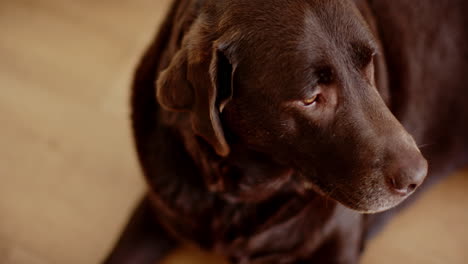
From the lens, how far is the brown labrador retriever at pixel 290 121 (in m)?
1.10

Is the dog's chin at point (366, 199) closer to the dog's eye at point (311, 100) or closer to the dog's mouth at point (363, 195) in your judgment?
the dog's mouth at point (363, 195)

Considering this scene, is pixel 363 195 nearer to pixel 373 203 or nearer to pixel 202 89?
pixel 373 203

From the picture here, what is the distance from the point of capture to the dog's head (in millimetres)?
1085

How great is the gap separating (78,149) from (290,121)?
1.16 metres

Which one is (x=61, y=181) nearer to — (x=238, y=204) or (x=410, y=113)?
(x=238, y=204)

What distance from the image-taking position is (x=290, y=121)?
3.73ft

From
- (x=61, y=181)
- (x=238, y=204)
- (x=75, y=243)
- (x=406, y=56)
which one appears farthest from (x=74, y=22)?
(x=406, y=56)

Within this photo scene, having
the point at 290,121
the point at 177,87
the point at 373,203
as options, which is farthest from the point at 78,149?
the point at 373,203

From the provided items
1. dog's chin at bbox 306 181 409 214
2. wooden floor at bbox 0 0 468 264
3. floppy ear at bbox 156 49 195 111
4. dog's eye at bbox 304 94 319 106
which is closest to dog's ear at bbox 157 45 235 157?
floppy ear at bbox 156 49 195 111

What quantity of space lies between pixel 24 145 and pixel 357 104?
57.9 inches

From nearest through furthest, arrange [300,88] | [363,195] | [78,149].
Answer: [300,88]
[363,195]
[78,149]

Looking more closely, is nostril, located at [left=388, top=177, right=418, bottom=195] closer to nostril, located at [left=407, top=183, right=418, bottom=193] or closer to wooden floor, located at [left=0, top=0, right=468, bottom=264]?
nostril, located at [left=407, top=183, right=418, bottom=193]

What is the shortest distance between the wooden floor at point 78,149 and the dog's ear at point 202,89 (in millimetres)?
787

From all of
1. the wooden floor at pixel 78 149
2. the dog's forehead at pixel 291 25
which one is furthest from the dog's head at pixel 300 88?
the wooden floor at pixel 78 149
